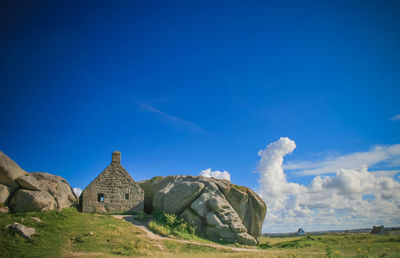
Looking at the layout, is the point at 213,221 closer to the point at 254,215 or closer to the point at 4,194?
the point at 254,215

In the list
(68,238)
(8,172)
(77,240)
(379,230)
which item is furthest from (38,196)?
(379,230)

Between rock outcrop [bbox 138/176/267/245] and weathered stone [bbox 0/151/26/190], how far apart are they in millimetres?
14092

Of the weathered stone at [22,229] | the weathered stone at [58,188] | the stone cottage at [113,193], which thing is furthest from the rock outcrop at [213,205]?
the weathered stone at [22,229]

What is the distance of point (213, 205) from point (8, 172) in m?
19.1

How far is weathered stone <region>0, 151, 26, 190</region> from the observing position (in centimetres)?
2066

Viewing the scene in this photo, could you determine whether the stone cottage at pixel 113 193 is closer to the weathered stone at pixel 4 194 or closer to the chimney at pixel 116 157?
the chimney at pixel 116 157

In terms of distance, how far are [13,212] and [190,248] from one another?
14989 mm

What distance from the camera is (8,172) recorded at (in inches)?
823

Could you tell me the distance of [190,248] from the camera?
1978 cm

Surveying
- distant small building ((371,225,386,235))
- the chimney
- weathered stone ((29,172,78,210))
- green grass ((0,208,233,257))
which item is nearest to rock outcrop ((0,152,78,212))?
weathered stone ((29,172,78,210))

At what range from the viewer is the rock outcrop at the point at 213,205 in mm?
24969

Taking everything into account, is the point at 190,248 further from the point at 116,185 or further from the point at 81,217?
the point at 116,185

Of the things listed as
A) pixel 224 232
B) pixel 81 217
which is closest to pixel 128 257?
pixel 81 217

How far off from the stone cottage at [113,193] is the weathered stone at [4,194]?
829 centimetres
